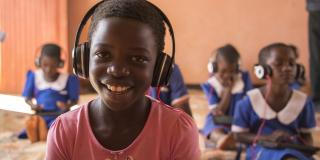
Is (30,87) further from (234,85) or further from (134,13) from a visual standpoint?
(134,13)

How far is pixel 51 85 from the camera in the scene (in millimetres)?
2992

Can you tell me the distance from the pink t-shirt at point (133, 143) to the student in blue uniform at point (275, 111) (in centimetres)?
109

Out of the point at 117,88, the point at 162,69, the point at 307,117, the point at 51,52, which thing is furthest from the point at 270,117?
the point at 51,52

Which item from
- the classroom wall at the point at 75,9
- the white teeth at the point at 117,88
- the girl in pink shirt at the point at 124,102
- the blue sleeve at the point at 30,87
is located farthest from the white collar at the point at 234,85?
the classroom wall at the point at 75,9

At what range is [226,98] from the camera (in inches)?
112

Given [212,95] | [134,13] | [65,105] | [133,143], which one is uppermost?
[134,13]

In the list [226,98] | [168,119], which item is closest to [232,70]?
[226,98]

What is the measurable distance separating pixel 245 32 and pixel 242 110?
296 cm

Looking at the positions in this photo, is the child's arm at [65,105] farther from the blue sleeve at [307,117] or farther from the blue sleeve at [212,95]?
the blue sleeve at [307,117]

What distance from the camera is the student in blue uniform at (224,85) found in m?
2.84

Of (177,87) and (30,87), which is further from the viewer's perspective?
(30,87)

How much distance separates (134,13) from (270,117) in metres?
1.31

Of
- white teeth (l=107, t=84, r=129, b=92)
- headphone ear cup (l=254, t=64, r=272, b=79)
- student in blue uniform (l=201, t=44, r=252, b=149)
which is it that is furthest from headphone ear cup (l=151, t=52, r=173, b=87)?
student in blue uniform (l=201, t=44, r=252, b=149)

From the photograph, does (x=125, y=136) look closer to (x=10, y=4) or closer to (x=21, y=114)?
(x=21, y=114)
